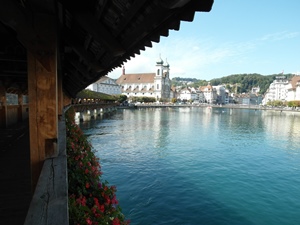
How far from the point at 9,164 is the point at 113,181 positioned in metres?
6.62

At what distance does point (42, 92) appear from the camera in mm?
3686

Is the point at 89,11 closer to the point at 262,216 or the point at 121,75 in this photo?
the point at 262,216

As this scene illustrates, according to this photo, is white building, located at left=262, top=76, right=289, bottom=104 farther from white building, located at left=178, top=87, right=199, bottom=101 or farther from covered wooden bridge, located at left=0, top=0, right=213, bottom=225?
covered wooden bridge, located at left=0, top=0, right=213, bottom=225

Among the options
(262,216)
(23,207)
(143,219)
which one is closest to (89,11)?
(23,207)

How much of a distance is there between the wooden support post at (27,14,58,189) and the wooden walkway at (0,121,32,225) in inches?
51.3

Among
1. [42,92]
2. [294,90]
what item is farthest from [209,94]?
[42,92]

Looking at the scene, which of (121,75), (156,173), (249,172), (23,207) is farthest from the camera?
(121,75)

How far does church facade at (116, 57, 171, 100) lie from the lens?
459 ft

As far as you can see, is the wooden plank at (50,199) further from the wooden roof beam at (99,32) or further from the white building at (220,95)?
the white building at (220,95)

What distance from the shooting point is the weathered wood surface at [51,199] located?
7.86ft

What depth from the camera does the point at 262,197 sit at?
12.5m

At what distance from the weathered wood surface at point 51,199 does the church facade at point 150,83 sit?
13532 centimetres

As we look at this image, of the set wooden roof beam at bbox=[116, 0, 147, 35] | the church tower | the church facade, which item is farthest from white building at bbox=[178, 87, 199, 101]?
wooden roof beam at bbox=[116, 0, 147, 35]

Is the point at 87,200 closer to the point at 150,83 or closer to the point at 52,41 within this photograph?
the point at 52,41
